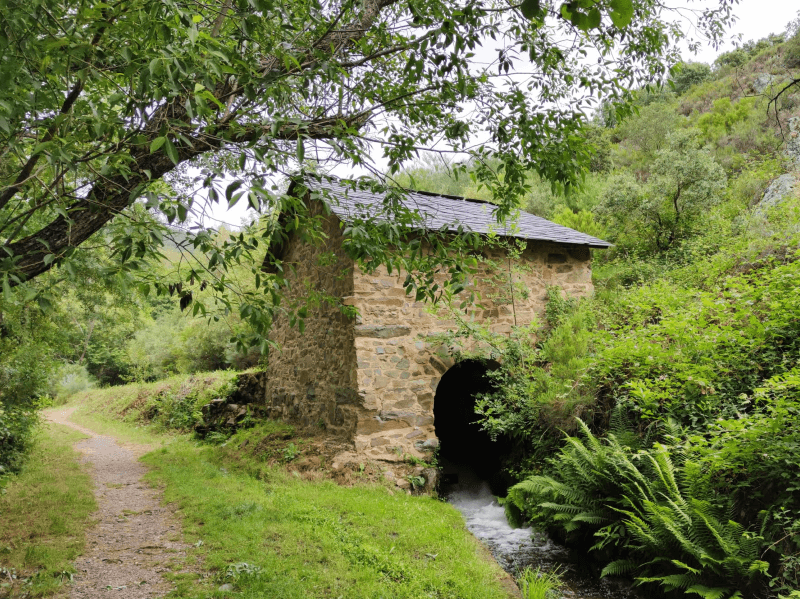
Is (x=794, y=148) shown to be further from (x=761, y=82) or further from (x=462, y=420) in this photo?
(x=761, y=82)

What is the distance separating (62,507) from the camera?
20.4 ft

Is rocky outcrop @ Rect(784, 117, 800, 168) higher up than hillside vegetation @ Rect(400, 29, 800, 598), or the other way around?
rocky outcrop @ Rect(784, 117, 800, 168)

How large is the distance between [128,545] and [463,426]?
24.1 feet

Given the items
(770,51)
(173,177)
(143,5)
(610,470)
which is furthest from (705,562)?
(770,51)

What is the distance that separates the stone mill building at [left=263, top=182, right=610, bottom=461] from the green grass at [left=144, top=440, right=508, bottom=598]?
3.79ft

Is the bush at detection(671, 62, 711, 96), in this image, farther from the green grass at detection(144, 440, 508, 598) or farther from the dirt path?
the dirt path

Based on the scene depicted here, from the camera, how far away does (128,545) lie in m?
4.98

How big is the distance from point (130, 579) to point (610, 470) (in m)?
4.77

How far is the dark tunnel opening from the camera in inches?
372

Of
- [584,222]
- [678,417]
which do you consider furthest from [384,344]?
[584,222]

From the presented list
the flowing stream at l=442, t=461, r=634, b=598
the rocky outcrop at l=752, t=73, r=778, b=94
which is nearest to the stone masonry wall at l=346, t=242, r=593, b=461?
the flowing stream at l=442, t=461, r=634, b=598

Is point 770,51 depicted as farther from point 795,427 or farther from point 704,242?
point 795,427

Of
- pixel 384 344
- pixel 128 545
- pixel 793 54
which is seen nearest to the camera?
pixel 128 545

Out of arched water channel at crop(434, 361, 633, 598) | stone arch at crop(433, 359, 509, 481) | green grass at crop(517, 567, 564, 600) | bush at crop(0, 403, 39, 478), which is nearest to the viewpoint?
green grass at crop(517, 567, 564, 600)
